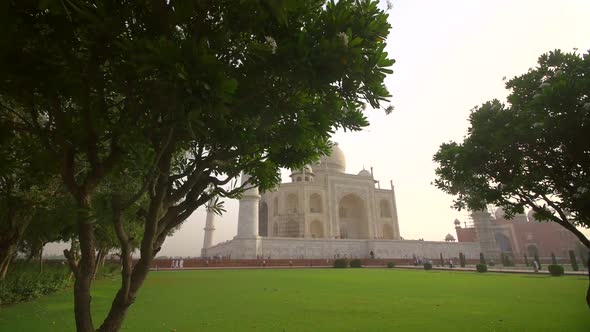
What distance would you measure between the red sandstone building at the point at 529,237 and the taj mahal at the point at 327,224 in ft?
19.8

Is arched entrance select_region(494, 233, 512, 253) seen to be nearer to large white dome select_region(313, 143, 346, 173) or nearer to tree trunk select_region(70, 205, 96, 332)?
large white dome select_region(313, 143, 346, 173)

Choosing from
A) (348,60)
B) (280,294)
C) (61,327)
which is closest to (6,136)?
(348,60)

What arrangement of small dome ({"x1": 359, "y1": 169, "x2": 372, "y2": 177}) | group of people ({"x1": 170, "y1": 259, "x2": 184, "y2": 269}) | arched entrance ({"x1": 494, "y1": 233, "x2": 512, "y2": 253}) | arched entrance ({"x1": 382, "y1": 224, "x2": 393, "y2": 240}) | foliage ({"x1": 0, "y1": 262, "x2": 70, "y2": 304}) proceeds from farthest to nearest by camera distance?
arched entrance ({"x1": 494, "y1": 233, "x2": 512, "y2": 253})
small dome ({"x1": 359, "y1": 169, "x2": 372, "y2": 177})
arched entrance ({"x1": 382, "y1": 224, "x2": 393, "y2": 240})
group of people ({"x1": 170, "y1": 259, "x2": 184, "y2": 269})
foliage ({"x1": 0, "y1": 262, "x2": 70, "y2": 304})

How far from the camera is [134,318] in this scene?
25.8 ft

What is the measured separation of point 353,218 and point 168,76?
52.9 m

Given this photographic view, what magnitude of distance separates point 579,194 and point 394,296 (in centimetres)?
596

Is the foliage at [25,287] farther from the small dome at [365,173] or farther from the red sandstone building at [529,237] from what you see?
the red sandstone building at [529,237]

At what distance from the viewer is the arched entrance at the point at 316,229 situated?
48594mm

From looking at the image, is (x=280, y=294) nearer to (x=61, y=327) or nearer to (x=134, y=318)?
(x=134, y=318)

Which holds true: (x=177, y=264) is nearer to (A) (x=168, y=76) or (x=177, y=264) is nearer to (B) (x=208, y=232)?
(B) (x=208, y=232)

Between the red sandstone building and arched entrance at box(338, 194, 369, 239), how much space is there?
16.7m

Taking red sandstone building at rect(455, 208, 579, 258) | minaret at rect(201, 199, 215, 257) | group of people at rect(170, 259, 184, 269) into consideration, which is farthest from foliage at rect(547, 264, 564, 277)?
minaret at rect(201, 199, 215, 257)

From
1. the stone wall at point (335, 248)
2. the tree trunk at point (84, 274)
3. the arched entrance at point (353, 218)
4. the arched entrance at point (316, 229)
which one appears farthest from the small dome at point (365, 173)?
the tree trunk at point (84, 274)

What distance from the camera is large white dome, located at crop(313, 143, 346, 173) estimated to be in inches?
2039
